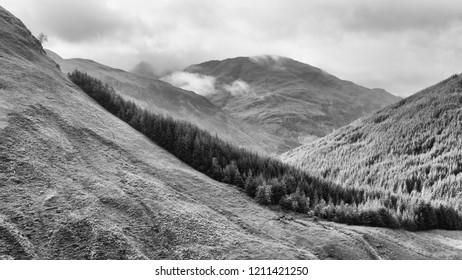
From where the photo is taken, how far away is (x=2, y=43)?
14.9 meters

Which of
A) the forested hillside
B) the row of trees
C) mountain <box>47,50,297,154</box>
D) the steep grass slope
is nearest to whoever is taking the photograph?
the steep grass slope

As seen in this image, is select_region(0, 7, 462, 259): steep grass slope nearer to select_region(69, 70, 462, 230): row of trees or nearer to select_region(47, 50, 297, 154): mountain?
select_region(69, 70, 462, 230): row of trees

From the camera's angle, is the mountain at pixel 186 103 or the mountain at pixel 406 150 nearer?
the mountain at pixel 406 150

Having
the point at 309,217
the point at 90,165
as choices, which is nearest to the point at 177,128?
the point at 90,165

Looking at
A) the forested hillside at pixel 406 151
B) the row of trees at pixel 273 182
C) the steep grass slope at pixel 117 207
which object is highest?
the forested hillside at pixel 406 151

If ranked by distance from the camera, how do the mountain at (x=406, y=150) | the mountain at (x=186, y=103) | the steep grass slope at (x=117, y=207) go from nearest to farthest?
1. the steep grass slope at (x=117, y=207)
2. the mountain at (x=406, y=150)
3. the mountain at (x=186, y=103)

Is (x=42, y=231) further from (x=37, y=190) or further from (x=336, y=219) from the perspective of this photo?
(x=336, y=219)

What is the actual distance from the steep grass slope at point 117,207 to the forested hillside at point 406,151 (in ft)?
19.4

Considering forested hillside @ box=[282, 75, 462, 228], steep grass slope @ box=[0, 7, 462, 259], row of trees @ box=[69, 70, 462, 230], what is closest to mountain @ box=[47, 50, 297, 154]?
forested hillside @ box=[282, 75, 462, 228]

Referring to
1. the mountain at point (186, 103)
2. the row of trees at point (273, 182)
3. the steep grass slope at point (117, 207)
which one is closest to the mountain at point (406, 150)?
the row of trees at point (273, 182)

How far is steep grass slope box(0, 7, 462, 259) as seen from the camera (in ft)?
24.2

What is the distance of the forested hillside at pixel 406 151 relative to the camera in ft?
69.3

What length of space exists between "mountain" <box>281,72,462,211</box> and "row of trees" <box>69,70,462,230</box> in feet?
13.4

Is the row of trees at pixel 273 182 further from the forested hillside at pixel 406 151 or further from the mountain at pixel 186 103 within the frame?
the mountain at pixel 186 103
